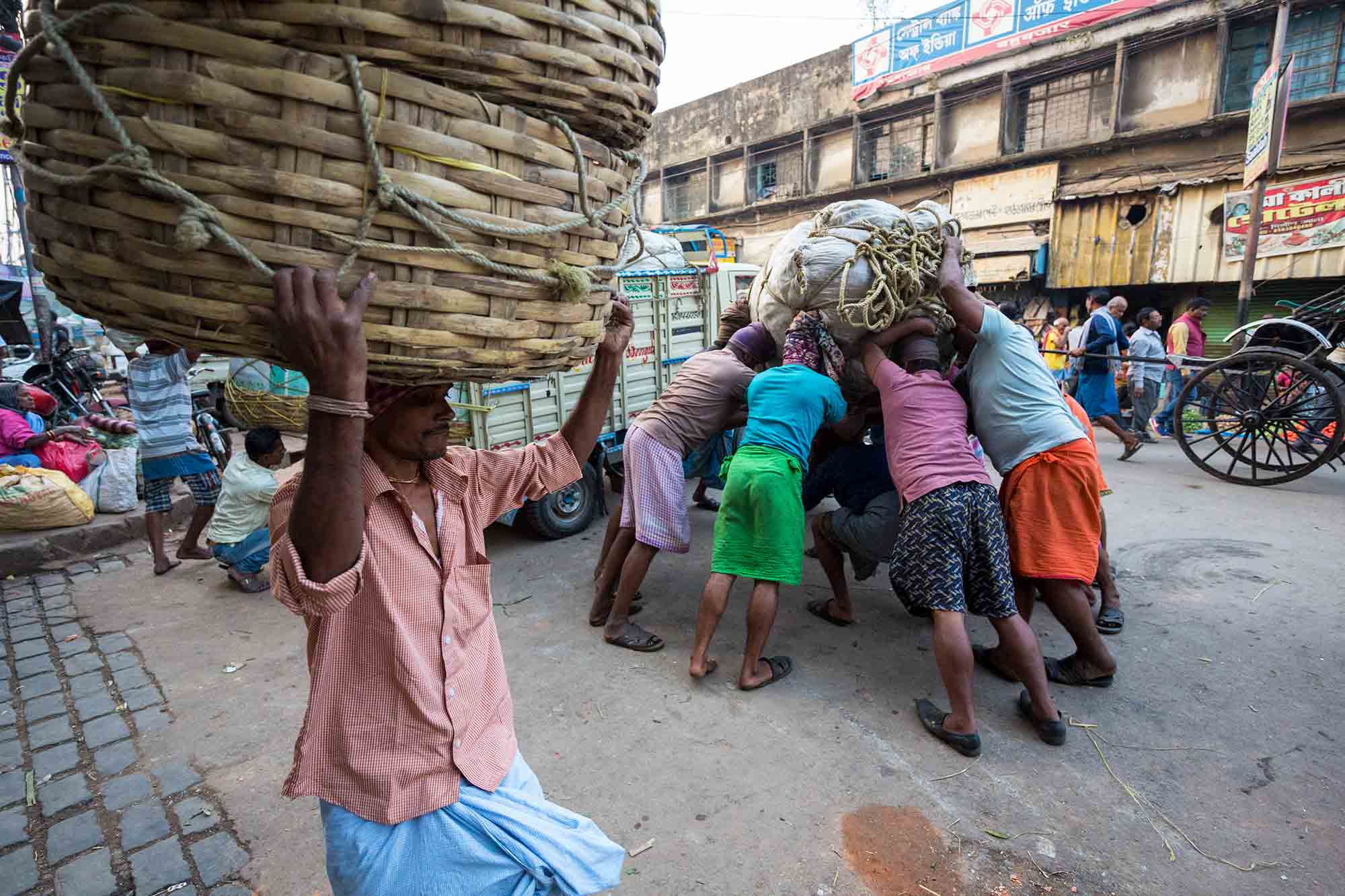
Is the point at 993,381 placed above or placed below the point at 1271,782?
above

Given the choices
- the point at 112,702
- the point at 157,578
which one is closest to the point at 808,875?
the point at 112,702

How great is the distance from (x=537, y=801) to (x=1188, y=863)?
223 cm

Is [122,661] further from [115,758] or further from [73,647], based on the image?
[115,758]

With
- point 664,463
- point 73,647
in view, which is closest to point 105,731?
point 73,647

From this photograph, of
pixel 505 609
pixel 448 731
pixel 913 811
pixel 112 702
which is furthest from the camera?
pixel 505 609

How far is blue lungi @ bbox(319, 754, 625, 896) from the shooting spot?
1.37 m

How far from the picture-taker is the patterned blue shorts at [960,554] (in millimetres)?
3086

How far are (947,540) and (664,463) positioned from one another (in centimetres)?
165

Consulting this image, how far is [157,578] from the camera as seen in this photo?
16.5ft

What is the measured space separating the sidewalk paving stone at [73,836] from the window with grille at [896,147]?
17.9 metres

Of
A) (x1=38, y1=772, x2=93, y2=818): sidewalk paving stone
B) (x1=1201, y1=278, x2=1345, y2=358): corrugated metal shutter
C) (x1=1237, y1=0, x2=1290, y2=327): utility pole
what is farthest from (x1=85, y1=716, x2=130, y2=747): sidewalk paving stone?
(x1=1201, y1=278, x2=1345, y2=358): corrugated metal shutter

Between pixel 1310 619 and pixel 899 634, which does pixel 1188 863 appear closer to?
pixel 899 634

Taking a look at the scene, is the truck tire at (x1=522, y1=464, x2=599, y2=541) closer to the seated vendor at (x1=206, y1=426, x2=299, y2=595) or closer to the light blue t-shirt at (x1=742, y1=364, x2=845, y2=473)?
the seated vendor at (x1=206, y1=426, x2=299, y2=595)

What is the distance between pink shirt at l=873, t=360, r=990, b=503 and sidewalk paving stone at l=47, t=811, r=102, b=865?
3384 mm
